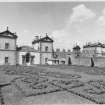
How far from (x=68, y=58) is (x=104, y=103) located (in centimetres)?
2744

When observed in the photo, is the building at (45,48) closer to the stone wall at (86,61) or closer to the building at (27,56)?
the building at (27,56)

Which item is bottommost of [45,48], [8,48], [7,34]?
[8,48]

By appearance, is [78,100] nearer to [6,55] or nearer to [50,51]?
[6,55]

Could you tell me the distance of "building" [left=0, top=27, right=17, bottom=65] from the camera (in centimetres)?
2598

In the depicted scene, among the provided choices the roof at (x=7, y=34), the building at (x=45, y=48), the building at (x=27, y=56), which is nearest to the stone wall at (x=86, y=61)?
the building at (x=45, y=48)

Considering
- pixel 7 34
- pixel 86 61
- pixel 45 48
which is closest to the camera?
pixel 7 34

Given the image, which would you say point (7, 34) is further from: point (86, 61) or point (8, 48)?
point (86, 61)

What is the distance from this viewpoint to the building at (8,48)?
26.0 m

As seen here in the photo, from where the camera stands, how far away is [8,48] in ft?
87.9

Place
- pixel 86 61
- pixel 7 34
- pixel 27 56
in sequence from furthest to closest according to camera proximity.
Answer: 1. pixel 27 56
2. pixel 86 61
3. pixel 7 34

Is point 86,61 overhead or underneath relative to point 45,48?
underneath

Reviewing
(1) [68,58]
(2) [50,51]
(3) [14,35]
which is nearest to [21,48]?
(3) [14,35]

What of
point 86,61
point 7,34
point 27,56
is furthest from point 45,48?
point 86,61

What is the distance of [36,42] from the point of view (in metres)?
33.1
